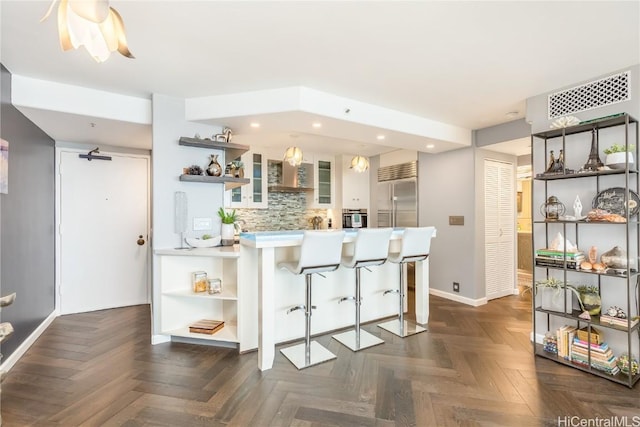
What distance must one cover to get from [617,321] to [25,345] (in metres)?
4.90

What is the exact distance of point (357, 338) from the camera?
287cm

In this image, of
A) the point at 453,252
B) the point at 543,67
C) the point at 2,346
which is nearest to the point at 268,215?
the point at 453,252

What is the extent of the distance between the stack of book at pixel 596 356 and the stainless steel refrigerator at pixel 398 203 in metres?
2.66

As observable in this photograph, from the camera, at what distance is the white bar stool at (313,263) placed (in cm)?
241

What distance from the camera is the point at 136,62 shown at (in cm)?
238

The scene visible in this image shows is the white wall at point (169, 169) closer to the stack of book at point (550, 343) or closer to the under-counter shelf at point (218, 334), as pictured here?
the under-counter shelf at point (218, 334)

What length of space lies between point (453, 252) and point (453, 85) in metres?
2.43

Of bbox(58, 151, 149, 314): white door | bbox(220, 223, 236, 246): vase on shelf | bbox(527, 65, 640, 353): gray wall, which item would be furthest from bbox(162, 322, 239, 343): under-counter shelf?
bbox(527, 65, 640, 353): gray wall

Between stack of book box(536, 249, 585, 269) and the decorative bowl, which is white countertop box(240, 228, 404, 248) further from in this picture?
stack of book box(536, 249, 585, 269)

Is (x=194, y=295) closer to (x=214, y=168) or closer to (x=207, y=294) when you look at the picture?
(x=207, y=294)

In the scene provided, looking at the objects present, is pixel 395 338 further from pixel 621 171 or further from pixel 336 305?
pixel 621 171

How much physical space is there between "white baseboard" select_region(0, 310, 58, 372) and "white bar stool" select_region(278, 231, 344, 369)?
214 centimetres

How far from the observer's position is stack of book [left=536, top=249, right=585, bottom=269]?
2.50m

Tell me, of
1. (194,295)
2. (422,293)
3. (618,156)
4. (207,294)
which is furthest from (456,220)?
(194,295)
